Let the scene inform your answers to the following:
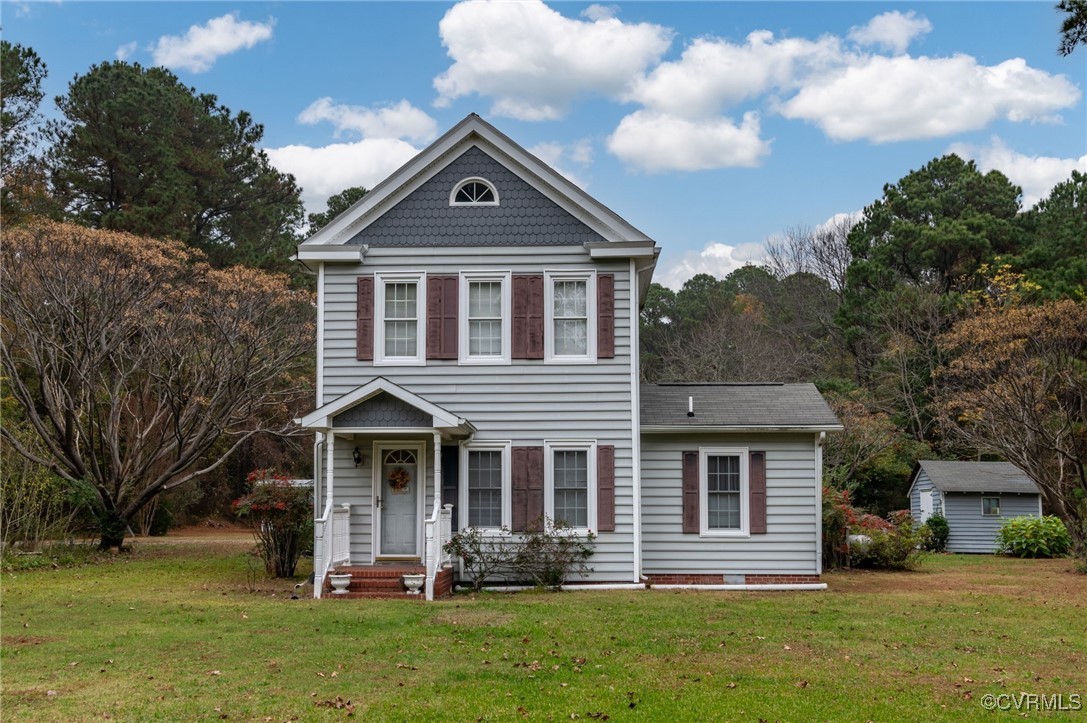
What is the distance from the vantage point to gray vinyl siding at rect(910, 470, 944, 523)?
32.9 metres

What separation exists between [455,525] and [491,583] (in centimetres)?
116

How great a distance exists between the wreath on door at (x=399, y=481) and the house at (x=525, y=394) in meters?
0.02

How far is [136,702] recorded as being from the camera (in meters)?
8.66

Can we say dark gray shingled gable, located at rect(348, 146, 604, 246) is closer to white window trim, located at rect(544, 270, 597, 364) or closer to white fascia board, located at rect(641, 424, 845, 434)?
white window trim, located at rect(544, 270, 597, 364)

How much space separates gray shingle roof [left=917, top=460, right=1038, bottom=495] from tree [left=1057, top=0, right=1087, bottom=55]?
23966 millimetres

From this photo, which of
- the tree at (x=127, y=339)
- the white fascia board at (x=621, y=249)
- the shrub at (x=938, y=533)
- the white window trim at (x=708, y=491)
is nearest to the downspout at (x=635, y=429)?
the white fascia board at (x=621, y=249)

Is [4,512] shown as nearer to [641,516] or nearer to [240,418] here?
[240,418]

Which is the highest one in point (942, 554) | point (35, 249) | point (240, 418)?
point (35, 249)

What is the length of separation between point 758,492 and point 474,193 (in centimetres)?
729

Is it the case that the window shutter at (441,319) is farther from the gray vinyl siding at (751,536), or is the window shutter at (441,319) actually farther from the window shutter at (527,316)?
the gray vinyl siding at (751,536)

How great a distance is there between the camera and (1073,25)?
33.4 ft

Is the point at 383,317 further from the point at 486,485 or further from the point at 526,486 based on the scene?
the point at 526,486

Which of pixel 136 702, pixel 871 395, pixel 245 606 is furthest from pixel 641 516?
pixel 871 395

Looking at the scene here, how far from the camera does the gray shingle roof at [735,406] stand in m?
18.2
